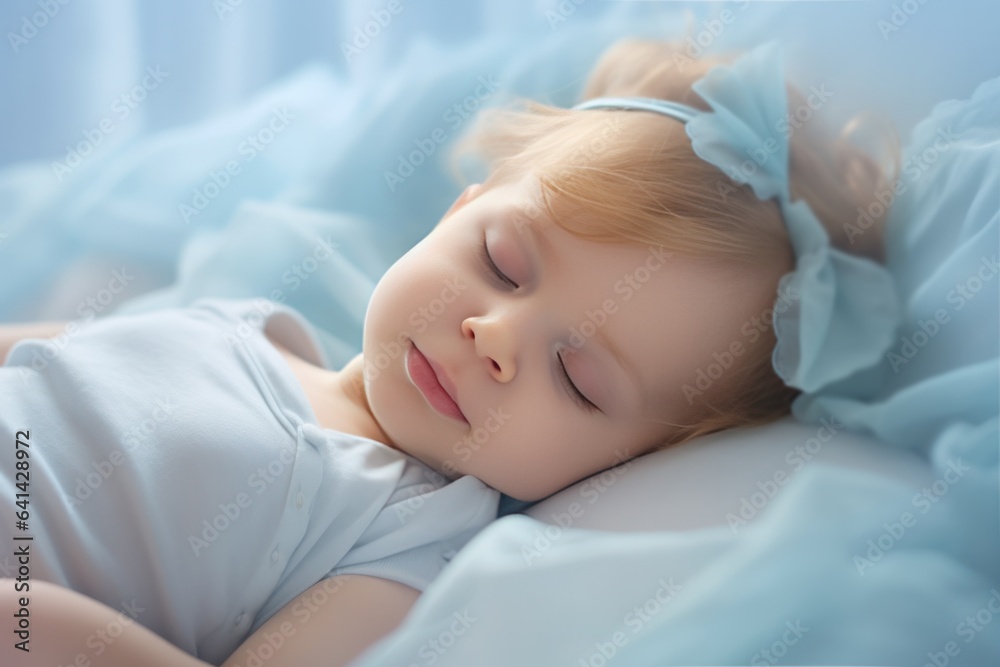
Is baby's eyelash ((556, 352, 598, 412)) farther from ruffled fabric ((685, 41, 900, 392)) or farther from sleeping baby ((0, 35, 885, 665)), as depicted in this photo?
ruffled fabric ((685, 41, 900, 392))

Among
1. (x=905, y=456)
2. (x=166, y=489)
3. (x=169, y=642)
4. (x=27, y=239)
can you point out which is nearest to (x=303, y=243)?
(x=27, y=239)

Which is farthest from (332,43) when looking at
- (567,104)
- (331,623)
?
(331,623)

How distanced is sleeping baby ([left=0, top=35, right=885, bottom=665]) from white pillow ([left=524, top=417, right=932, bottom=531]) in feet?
0.19

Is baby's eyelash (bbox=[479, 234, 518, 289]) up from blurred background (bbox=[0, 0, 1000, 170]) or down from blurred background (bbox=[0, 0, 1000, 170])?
down

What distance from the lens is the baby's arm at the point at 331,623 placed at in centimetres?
89

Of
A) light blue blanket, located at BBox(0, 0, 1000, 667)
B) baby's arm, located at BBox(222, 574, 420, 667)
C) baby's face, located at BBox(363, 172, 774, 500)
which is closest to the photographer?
light blue blanket, located at BBox(0, 0, 1000, 667)

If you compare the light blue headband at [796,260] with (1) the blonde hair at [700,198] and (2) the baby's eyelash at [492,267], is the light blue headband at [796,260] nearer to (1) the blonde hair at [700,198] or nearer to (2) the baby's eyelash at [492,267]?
(1) the blonde hair at [700,198]

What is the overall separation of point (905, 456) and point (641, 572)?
1.18ft

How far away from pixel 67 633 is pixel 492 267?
608mm

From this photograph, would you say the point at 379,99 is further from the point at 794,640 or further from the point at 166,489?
the point at 794,640

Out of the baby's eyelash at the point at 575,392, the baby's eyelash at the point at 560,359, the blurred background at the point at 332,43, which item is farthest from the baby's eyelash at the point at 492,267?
the blurred background at the point at 332,43

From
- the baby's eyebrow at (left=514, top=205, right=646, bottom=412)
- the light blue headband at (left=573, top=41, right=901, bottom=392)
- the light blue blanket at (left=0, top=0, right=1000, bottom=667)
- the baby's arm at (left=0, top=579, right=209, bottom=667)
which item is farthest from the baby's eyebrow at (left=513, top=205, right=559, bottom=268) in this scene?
the baby's arm at (left=0, top=579, right=209, bottom=667)

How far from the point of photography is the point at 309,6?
140 cm

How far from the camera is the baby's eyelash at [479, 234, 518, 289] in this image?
105cm
